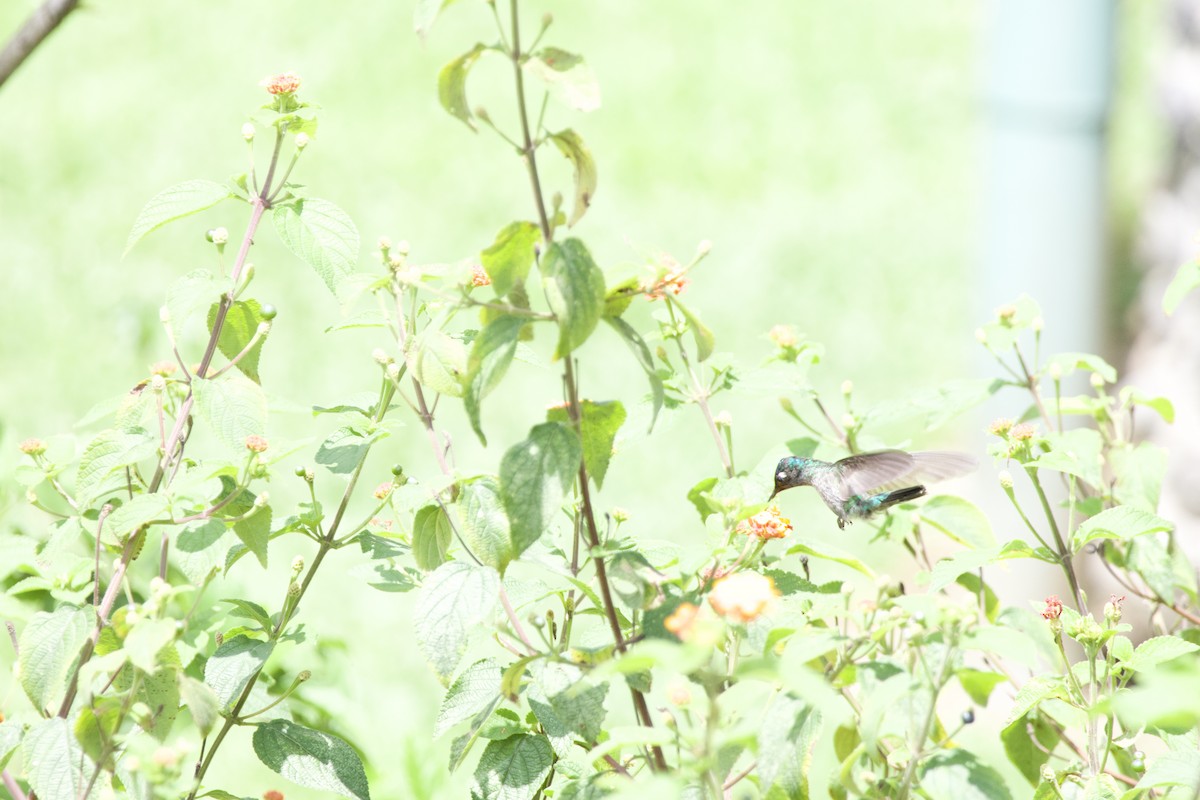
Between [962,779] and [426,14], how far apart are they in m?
0.71

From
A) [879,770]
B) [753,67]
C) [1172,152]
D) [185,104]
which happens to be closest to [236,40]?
[185,104]

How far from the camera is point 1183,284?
1460mm

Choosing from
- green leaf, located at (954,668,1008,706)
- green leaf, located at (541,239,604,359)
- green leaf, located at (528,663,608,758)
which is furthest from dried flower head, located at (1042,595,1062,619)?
green leaf, located at (541,239,604,359)

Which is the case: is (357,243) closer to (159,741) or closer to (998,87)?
(159,741)

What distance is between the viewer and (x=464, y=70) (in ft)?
3.50

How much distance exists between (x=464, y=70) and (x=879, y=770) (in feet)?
2.58

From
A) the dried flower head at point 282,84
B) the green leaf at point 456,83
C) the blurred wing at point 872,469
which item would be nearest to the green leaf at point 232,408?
the dried flower head at point 282,84

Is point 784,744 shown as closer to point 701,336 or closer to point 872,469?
point 701,336

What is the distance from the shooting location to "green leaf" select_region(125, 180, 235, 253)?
1.32 metres

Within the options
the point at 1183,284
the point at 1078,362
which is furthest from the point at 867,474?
the point at 1183,284

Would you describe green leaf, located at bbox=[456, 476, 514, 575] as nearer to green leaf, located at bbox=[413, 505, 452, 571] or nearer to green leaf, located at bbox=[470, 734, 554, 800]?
green leaf, located at bbox=[413, 505, 452, 571]

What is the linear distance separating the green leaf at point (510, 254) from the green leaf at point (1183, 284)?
761 mm

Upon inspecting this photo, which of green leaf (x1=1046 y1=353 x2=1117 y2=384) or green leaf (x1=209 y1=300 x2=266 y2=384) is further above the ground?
green leaf (x1=209 y1=300 x2=266 y2=384)

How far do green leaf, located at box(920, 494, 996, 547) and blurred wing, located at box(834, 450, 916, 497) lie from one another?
53mm
